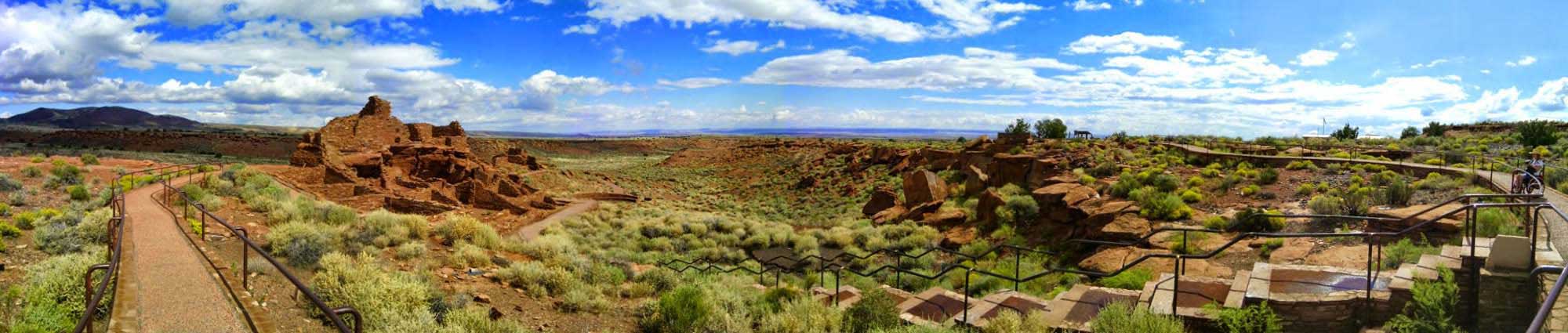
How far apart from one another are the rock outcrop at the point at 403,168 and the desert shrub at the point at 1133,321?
2037cm

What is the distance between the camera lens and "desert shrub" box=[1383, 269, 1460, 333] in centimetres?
616

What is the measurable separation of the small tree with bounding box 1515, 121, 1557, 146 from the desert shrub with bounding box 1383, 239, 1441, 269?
28.2 meters

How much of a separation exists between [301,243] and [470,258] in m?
2.57

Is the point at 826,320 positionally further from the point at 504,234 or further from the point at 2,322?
the point at 504,234

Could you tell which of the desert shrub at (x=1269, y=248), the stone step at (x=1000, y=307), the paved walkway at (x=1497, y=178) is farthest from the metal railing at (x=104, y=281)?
the desert shrub at (x=1269, y=248)

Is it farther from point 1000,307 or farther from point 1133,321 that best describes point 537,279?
point 1133,321

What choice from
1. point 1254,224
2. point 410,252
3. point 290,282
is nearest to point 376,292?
point 290,282

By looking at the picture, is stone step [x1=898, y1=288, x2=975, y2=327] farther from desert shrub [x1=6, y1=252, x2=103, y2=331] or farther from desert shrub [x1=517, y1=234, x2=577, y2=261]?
desert shrub [x1=6, y1=252, x2=103, y2=331]

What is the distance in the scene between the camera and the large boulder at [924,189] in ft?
83.1

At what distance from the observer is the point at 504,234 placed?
20.0 metres

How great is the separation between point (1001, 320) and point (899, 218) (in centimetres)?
1618

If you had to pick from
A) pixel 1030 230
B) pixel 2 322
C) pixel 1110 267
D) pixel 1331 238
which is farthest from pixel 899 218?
pixel 2 322

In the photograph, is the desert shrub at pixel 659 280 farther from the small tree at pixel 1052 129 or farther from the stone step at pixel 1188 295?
the small tree at pixel 1052 129

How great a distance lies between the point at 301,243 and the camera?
451 inches
